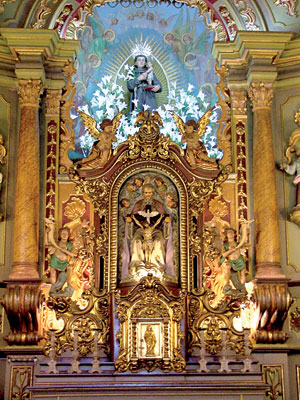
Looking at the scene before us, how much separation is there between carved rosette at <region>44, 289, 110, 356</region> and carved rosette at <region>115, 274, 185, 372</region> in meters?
0.59

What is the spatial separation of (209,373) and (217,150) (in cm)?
416

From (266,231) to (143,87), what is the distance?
137 inches

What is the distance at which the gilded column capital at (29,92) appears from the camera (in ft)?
43.4

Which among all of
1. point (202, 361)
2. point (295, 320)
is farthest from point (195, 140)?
point (202, 361)

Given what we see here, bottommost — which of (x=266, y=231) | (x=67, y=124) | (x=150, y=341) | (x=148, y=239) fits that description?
(x=150, y=341)

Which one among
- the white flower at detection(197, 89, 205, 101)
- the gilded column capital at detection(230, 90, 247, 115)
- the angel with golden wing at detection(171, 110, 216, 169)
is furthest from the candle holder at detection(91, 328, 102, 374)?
the white flower at detection(197, 89, 205, 101)

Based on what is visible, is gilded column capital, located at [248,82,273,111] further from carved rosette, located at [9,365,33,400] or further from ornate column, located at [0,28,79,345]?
carved rosette, located at [9,365,33,400]

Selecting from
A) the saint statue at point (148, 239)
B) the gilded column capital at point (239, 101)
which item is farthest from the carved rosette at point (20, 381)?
the gilded column capital at point (239, 101)

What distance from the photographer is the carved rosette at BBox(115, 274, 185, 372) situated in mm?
11922

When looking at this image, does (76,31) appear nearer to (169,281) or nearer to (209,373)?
(169,281)

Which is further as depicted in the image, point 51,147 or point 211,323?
point 51,147

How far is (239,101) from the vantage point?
542 inches

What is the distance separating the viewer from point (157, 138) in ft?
43.8

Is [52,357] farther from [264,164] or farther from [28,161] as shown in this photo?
[264,164]
